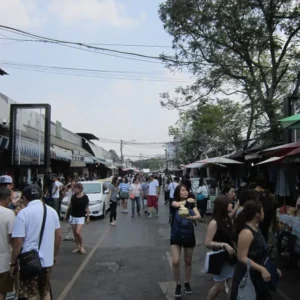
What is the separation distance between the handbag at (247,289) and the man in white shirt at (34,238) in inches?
83.5

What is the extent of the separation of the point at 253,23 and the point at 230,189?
29.0ft

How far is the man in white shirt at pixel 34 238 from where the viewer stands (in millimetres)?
4477

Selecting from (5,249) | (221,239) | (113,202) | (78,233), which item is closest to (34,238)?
(5,249)

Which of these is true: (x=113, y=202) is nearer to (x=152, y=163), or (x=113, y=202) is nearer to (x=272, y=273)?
(x=272, y=273)

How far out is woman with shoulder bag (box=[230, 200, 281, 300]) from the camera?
395 centimetres

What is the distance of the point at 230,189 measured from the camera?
30.5ft

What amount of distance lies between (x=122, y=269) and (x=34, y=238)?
12.3 ft

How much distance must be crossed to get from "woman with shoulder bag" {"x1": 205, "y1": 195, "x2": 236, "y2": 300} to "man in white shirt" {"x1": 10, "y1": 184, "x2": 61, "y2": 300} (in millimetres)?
1862

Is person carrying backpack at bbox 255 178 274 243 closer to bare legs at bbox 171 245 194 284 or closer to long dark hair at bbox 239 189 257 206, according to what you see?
long dark hair at bbox 239 189 257 206

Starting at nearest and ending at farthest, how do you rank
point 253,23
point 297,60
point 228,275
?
point 228,275, point 253,23, point 297,60

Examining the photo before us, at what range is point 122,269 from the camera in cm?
795

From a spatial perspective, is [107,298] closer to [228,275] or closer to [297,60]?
[228,275]

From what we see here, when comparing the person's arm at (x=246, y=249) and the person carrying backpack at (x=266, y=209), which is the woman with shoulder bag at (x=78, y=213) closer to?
the person carrying backpack at (x=266, y=209)

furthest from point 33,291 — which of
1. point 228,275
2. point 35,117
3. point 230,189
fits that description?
point 35,117
